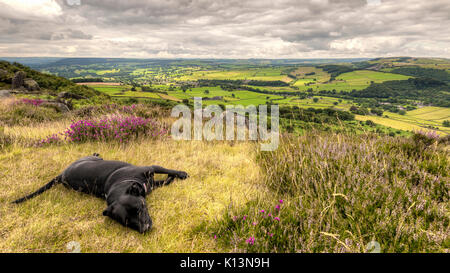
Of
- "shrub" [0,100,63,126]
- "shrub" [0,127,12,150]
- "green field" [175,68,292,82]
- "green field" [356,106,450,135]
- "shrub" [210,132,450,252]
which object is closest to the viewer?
"shrub" [210,132,450,252]

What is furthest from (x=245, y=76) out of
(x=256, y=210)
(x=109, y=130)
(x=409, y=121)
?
(x=256, y=210)

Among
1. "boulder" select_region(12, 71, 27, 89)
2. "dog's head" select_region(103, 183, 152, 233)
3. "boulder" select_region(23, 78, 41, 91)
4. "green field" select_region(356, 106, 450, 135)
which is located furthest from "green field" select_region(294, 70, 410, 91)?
"dog's head" select_region(103, 183, 152, 233)

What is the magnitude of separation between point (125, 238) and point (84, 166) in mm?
1899

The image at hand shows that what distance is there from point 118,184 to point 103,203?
516mm

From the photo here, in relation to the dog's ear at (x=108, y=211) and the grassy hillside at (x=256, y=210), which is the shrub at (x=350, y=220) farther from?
the dog's ear at (x=108, y=211)

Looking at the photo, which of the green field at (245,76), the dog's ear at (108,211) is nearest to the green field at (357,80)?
the green field at (245,76)

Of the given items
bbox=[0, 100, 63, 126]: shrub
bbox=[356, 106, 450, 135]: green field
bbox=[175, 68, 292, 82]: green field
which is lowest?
bbox=[356, 106, 450, 135]: green field

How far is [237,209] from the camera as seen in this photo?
2.68 m

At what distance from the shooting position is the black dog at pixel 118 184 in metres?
2.58

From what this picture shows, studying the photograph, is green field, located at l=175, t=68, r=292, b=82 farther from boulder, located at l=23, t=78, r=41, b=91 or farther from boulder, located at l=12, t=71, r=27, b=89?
boulder, located at l=12, t=71, r=27, b=89

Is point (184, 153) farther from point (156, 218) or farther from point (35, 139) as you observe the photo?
point (35, 139)

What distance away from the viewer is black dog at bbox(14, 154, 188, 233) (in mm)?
2578

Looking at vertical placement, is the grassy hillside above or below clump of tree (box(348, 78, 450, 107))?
below
